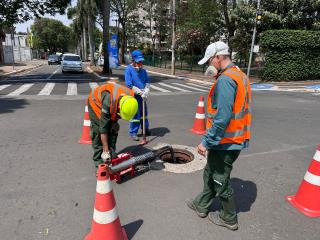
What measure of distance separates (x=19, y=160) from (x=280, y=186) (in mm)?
4129

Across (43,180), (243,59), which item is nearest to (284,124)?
(43,180)

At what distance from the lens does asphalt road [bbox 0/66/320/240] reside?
2.95m

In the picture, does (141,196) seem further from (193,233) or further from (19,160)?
(19,160)

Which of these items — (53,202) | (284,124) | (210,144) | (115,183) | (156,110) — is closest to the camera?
(210,144)

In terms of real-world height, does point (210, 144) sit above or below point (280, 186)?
above

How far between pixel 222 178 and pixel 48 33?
97.0 m

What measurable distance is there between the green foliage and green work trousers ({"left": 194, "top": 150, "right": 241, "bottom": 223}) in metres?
17.5

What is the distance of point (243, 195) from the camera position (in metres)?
3.67

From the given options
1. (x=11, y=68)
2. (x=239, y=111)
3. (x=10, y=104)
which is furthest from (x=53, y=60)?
(x=239, y=111)

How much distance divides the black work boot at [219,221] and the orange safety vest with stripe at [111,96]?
1.68 m

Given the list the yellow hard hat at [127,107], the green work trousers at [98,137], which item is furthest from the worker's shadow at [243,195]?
the green work trousers at [98,137]

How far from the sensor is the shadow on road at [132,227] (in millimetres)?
2873

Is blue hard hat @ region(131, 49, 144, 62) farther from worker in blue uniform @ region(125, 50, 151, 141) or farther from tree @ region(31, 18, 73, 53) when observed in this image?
tree @ region(31, 18, 73, 53)

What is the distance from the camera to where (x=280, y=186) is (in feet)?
13.0
